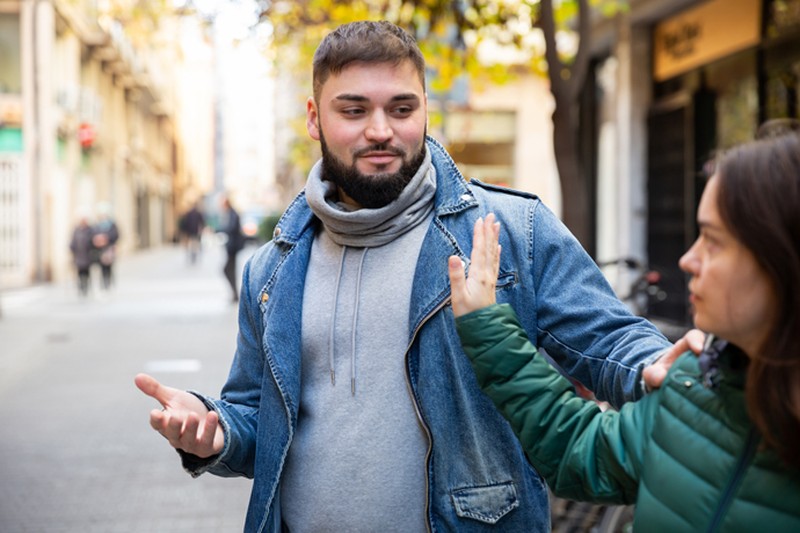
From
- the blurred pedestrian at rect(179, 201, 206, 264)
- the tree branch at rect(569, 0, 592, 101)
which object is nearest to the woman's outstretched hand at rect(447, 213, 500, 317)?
the tree branch at rect(569, 0, 592, 101)

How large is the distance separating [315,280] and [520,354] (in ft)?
2.54

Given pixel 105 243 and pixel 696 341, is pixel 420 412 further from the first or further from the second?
pixel 105 243

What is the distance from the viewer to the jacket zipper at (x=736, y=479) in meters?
1.52

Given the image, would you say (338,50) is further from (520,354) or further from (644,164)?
A: (644,164)

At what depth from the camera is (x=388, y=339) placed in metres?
2.36

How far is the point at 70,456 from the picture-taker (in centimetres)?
721

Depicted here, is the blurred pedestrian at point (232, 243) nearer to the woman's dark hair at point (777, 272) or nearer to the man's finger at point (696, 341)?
the man's finger at point (696, 341)

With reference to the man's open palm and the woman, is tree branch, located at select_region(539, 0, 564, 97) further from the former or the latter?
the woman

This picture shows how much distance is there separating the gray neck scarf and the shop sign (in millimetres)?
9252

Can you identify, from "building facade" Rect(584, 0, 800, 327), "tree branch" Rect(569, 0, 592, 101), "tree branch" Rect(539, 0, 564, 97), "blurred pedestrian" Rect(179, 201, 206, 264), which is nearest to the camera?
"tree branch" Rect(539, 0, 564, 97)

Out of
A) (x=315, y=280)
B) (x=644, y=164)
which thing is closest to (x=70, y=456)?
(x=315, y=280)

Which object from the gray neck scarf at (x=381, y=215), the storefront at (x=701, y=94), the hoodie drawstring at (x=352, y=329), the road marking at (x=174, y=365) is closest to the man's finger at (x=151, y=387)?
the hoodie drawstring at (x=352, y=329)

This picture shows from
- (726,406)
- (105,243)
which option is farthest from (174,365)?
(105,243)

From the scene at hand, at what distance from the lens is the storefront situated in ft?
33.7
